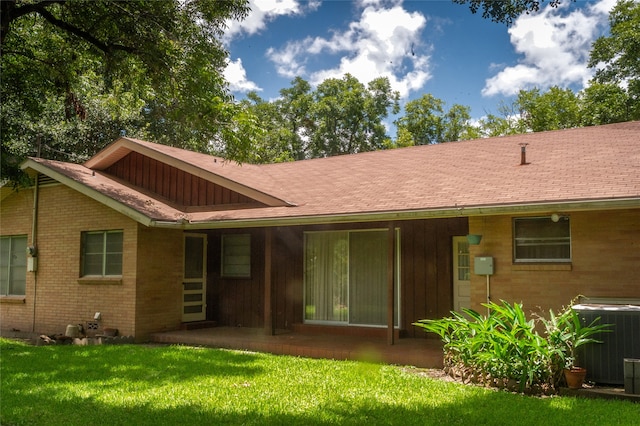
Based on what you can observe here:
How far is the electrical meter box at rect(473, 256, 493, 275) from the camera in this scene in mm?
9656

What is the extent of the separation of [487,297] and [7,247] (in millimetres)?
12061

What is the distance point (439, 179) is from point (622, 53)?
17347 millimetres

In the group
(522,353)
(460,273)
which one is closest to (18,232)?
(460,273)

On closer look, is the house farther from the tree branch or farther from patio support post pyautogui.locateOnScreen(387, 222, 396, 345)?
the tree branch

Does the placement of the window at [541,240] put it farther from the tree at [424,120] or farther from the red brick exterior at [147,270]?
the tree at [424,120]

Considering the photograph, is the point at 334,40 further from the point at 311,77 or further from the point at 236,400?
the point at 311,77

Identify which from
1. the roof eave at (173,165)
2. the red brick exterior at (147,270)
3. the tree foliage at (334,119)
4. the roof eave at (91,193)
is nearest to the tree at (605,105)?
the tree foliage at (334,119)

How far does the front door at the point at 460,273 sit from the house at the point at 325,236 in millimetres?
31

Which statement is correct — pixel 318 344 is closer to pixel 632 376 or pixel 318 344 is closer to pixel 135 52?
pixel 632 376

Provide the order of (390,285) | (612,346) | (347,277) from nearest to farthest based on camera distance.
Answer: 1. (612,346)
2. (390,285)
3. (347,277)

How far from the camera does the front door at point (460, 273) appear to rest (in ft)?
37.4

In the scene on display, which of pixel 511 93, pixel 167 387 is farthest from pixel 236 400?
pixel 511 93

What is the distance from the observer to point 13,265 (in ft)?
48.9

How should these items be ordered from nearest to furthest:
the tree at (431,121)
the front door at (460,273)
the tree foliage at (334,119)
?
the front door at (460,273)
the tree foliage at (334,119)
the tree at (431,121)
